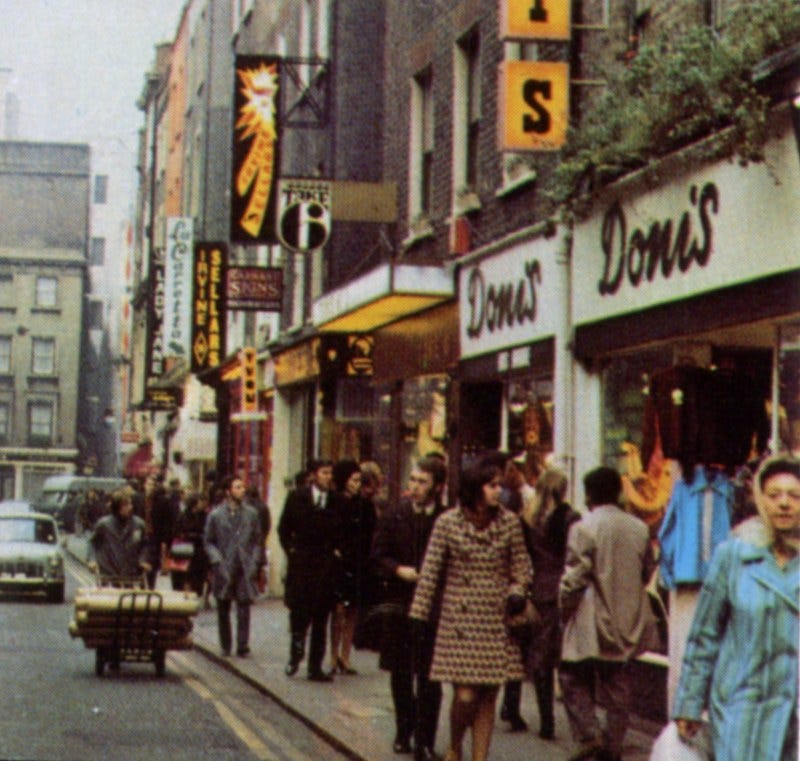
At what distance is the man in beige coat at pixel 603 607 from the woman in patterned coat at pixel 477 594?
95 centimetres

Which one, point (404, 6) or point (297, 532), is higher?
point (404, 6)

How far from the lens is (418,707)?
1197cm

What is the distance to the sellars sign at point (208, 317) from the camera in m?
39.4

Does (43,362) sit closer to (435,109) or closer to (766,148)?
(435,109)

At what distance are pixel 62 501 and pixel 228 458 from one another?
27.0 m

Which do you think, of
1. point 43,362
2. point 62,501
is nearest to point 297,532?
point 62,501

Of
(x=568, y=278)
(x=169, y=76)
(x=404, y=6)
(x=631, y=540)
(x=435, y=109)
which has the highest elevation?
(x=169, y=76)

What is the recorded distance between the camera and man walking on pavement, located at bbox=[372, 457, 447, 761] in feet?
39.4

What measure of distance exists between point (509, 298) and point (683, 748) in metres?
12.2

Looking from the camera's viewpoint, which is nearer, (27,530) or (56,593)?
(56,593)

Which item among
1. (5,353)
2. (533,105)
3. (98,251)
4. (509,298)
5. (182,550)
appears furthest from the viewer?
(98,251)

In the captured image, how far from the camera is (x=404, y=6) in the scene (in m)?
24.2

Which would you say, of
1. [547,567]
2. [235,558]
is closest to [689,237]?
[547,567]

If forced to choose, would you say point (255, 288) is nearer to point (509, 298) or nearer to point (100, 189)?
point (509, 298)
